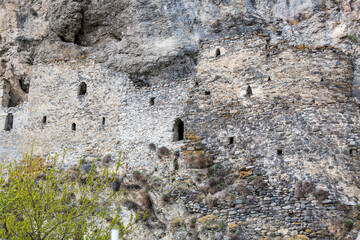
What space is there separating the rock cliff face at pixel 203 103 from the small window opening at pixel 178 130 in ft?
0.17

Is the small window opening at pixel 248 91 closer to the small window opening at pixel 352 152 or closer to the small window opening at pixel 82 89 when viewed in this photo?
the small window opening at pixel 352 152

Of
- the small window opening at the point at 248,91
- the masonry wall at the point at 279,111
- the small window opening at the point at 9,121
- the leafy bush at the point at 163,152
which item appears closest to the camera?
the masonry wall at the point at 279,111

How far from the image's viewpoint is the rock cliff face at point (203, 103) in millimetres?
12266

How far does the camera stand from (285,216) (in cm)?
1172

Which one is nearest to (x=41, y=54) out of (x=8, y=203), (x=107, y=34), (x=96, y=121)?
(x=107, y=34)

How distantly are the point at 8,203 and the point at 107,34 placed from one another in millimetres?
12837

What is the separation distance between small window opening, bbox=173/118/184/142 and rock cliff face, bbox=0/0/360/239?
0.05m

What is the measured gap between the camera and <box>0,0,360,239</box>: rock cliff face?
12266mm

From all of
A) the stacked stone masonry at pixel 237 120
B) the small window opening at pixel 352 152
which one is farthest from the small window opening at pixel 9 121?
the small window opening at pixel 352 152

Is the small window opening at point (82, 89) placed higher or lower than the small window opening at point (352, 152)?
higher

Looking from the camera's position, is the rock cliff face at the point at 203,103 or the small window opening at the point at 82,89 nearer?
the rock cliff face at the point at 203,103

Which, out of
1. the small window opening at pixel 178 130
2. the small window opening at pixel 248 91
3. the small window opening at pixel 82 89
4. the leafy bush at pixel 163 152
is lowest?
the leafy bush at pixel 163 152

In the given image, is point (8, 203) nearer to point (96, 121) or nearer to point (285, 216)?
point (285, 216)

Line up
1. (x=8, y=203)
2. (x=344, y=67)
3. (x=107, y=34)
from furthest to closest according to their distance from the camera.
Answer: (x=107, y=34)
(x=344, y=67)
(x=8, y=203)
